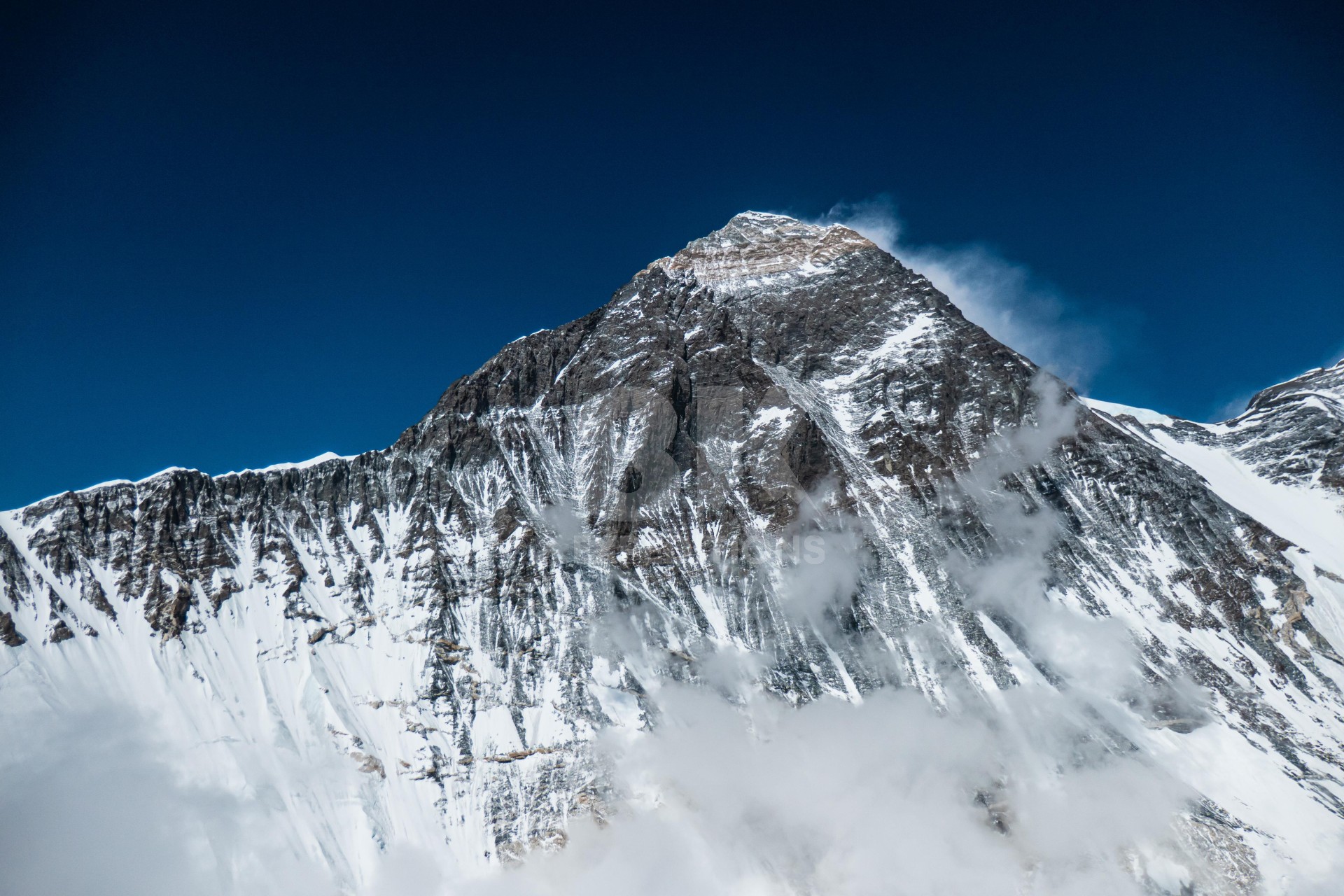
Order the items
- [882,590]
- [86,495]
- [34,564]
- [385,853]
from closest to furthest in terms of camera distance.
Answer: [385,853] < [34,564] < [86,495] < [882,590]

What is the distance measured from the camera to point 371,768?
418ft

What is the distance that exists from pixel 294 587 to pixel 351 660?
17957mm

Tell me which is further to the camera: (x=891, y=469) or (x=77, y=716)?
(x=891, y=469)

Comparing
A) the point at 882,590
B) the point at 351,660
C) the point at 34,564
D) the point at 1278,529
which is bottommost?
the point at 1278,529

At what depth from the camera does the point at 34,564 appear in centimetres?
13612

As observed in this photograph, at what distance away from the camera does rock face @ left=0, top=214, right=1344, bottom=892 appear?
12775 centimetres

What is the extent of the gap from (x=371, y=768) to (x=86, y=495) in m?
69.1

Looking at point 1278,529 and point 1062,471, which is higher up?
point 1062,471

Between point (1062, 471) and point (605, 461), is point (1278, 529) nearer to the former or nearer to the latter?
point (1062, 471)

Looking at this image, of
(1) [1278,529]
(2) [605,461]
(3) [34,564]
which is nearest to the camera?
(3) [34,564]

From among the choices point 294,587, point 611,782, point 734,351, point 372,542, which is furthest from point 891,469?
point 294,587

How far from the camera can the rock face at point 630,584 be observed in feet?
419

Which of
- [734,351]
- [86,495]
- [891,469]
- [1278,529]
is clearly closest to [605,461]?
[734,351]

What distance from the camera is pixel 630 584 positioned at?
153125 mm
